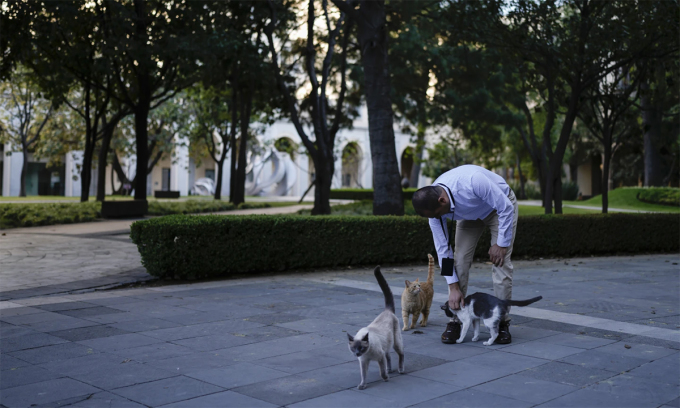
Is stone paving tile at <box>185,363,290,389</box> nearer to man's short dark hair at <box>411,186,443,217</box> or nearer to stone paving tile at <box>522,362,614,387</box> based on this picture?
man's short dark hair at <box>411,186,443,217</box>

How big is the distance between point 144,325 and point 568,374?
3961 mm

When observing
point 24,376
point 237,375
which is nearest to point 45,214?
point 24,376

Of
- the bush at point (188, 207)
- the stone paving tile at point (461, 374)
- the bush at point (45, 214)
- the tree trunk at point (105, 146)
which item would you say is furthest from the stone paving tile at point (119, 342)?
the tree trunk at point (105, 146)

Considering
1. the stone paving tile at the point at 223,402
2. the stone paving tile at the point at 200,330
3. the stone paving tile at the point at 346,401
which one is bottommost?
the stone paving tile at the point at 200,330

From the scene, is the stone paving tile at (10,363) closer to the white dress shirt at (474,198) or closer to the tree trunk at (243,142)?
the white dress shirt at (474,198)

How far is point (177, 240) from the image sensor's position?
378 inches

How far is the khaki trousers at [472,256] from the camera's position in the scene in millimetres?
5797

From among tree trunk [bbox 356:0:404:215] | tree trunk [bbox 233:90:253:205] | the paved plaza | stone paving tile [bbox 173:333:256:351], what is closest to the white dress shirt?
the paved plaza

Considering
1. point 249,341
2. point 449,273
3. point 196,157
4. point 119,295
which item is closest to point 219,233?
point 119,295

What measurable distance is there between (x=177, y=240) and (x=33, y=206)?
47.6ft

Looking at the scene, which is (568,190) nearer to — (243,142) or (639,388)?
(243,142)

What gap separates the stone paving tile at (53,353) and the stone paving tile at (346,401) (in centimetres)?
224

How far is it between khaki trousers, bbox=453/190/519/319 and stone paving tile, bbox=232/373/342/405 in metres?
1.94

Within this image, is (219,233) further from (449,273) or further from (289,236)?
(449,273)
